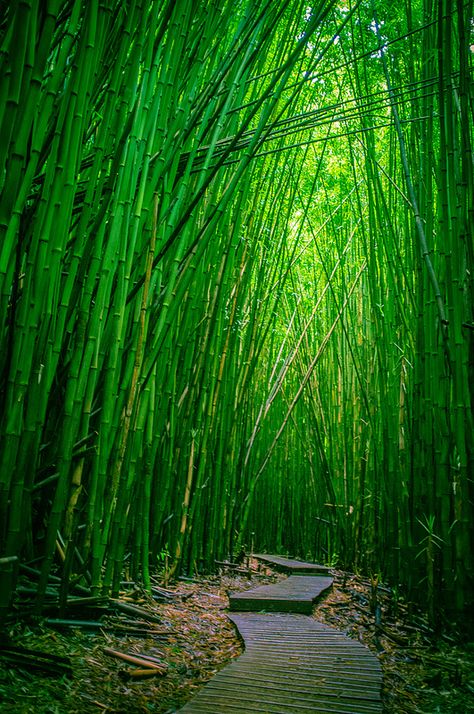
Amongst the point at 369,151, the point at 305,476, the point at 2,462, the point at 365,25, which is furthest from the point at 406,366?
the point at 305,476

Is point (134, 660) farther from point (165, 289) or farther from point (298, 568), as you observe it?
point (298, 568)

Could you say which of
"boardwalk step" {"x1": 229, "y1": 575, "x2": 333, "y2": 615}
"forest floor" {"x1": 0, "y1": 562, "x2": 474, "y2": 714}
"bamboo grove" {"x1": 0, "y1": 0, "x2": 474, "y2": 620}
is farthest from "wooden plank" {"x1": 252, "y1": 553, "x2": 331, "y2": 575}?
"forest floor" {"x1": 0, "y1": 562, "x2": 474, "y2": 714}

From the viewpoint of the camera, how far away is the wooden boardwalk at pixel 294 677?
98cm

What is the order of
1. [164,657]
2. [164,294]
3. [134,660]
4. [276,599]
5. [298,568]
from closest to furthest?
[134,660] < [164,657] < [164,294] < [276,599] < [298,568]

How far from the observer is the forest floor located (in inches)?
35.9

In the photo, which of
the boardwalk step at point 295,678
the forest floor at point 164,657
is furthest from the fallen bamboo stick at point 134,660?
the boardwalk step at point 295,678

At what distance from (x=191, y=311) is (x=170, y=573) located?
82 centimetres

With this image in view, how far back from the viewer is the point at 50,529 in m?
1.14

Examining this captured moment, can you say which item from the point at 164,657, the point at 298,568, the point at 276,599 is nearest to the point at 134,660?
the point at 164,657

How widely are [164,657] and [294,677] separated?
0.25 meters

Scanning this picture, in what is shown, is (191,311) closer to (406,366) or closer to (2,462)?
(406,366)

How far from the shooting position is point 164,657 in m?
1.22

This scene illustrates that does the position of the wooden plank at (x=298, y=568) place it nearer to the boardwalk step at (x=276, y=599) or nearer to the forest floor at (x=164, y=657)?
the boardwalk step at (x=276, y=599)

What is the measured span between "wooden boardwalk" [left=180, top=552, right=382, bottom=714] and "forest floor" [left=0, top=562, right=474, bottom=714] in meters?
0.05
